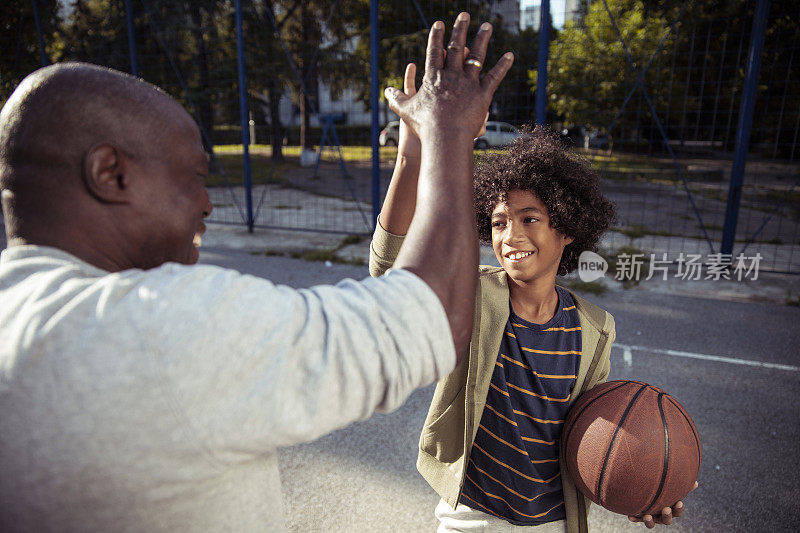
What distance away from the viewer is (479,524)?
1769mm

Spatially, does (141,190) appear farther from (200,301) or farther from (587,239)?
(587,239)

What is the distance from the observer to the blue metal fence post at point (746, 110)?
5.95 m

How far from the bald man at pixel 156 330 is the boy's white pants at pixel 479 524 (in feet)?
3.53

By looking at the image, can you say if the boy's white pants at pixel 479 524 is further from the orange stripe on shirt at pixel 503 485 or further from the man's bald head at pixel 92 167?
the man's bald head at pixel 92 167

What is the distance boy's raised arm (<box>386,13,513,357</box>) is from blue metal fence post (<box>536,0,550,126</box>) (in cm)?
572

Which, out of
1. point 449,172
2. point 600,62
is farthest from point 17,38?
point 449,172

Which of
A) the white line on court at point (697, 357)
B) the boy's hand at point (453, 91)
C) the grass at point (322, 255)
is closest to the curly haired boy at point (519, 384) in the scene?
the boy's hand at point (453, 91)

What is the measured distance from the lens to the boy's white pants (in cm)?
175

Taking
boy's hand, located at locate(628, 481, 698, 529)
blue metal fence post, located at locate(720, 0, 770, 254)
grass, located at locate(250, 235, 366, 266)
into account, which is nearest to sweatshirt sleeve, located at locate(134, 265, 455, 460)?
boy's hand, located at locate(628, 481, 698, 529)

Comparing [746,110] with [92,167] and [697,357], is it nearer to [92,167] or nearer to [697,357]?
[697,357]

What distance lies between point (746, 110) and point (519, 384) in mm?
6085

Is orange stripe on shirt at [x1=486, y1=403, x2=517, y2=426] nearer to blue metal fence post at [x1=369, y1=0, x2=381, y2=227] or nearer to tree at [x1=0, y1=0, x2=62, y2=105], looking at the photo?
blue metal fence post at [x1=369, y1=0, x2=381, y2=227]

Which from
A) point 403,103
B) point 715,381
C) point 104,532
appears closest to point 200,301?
point 104,532

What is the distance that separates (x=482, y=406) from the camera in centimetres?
172
